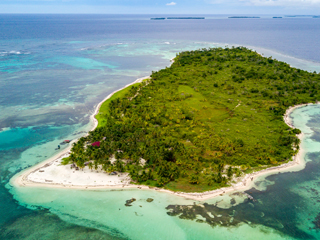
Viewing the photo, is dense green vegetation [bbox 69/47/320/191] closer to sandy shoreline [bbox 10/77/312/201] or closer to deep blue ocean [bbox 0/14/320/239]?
sandy shoreline [bbox 10/77/312/201]

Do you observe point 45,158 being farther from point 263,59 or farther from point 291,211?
point 263,59

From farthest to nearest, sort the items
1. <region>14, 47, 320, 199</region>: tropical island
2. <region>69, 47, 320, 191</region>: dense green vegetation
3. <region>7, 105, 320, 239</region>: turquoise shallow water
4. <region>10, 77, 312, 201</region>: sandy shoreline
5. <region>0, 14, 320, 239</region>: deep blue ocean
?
<region>69, 47, 320, 191</region>: dense green vegetation
<region>14, 47, 320, 199</region>: tropical island
<region>10, 77, 312, 201</region>: sandy shoreline
<region>0, 14, 320, 239</region>: deep blue ocean
<region>7, 105, 320, 239</region>: turquoise shallow water

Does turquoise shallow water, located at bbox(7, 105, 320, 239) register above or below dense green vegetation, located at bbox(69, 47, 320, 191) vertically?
below

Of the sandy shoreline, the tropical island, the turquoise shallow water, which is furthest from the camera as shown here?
the tropical island

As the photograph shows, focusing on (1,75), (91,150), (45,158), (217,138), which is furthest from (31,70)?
(217,138)

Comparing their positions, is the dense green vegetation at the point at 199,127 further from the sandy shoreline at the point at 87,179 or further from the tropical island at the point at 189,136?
the sandy shoreline at the point at 87,179

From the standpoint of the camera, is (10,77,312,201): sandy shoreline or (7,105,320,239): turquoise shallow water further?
(10,77,312,201): sandy shoreline

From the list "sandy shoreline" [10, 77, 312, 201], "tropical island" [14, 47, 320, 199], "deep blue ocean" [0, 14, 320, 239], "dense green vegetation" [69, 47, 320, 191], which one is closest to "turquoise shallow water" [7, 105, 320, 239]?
"deep blue ocean" [0, 14, 320, 239]
